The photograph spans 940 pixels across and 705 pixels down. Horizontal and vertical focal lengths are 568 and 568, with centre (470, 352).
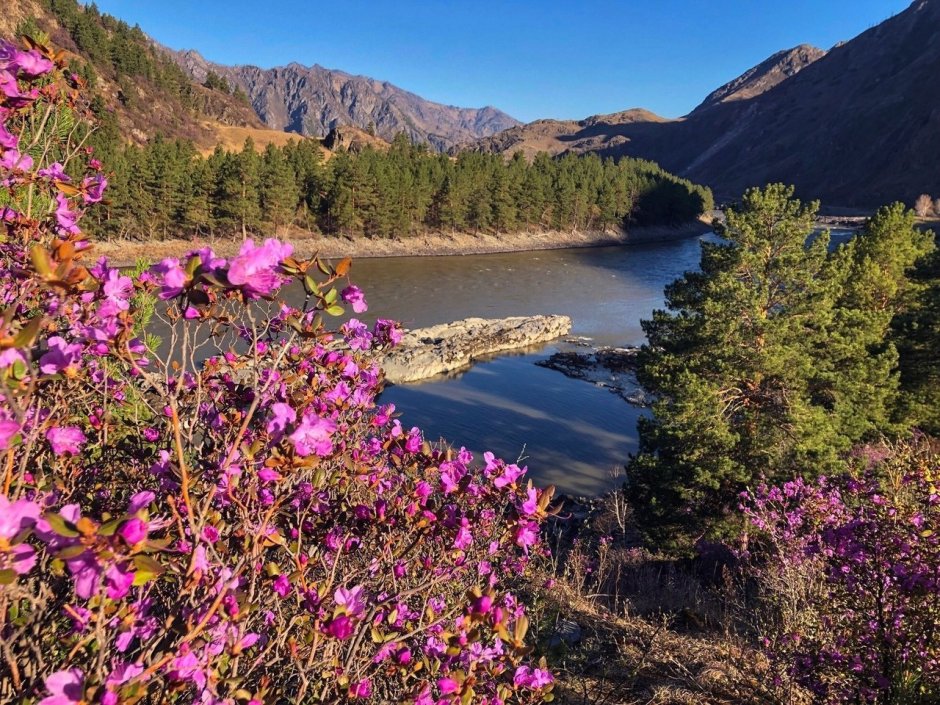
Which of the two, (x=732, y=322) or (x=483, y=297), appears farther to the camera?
(x=483, y=297)

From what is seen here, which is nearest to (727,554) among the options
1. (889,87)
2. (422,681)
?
(422,681)

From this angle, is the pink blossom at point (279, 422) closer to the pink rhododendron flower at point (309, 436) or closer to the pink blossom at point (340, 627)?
A: the pink rhododendron flower at point (309, 436)

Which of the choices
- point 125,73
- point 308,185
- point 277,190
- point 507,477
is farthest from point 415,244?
point 125,73

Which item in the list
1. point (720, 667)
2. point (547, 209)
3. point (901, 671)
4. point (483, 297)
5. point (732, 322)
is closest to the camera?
point (901, 671)

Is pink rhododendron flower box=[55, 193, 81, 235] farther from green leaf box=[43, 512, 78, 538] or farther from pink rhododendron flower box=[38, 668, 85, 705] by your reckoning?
pink rhododendron flower box=[38, 668, 85, 705]

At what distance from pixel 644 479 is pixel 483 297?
24.5m

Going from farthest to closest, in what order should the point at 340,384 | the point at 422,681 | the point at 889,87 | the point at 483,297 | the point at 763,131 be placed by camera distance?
1. the point at 763,131
2. the point at 889,87
3. the point at 483,297
4. the point at 340,384
5. the point at 422,681

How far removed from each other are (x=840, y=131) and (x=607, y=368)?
129 meters

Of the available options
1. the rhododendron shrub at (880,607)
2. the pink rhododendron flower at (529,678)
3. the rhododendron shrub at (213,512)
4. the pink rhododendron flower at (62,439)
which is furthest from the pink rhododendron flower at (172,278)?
the rhododendron shrub at (880,607)

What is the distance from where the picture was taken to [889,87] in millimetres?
125250

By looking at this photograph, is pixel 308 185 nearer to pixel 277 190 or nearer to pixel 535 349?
pixel 277 190

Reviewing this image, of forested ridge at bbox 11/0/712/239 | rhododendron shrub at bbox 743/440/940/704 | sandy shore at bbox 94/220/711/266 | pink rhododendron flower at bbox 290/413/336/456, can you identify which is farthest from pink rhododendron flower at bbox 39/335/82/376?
sandy shore at bbox 94/220/711/266

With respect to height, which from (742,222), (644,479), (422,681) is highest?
(742,222)

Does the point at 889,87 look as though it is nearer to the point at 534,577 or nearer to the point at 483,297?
the point at 483,297
